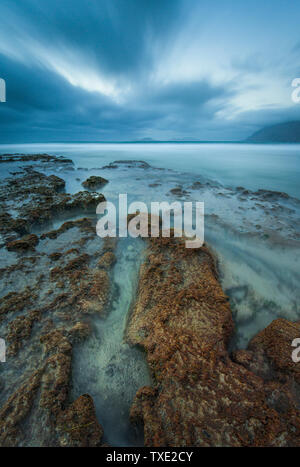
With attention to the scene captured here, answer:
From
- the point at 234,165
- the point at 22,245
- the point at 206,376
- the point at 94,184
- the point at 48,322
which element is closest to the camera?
the point at 206,376

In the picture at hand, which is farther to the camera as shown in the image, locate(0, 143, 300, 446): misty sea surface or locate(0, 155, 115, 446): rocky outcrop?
locate(0, 143, 300, 446): misty sea surface

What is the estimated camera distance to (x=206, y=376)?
2127 mm

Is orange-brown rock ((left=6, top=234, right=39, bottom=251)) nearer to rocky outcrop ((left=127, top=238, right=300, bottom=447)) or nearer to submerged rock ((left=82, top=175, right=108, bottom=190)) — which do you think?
rocky outcrop ((left=127, top=238, right=300, bottom=447))

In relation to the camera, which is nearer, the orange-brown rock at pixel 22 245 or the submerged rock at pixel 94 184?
the orange-brown rock at pixel 22 245

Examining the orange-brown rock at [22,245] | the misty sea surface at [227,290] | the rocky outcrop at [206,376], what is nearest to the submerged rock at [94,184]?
the misty sea surface at [227,290]

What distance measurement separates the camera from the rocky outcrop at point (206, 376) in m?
1.75

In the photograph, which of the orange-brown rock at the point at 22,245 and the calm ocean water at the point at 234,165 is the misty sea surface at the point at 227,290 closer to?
the orange-brown rock at the point at 22,245

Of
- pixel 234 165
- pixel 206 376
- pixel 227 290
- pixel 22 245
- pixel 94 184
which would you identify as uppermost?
pixel 234 165

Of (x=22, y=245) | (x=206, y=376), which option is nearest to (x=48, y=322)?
(x=206, y=376)

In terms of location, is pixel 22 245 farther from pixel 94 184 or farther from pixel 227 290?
pixel 94 184

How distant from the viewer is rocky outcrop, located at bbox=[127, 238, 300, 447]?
68.7 inches

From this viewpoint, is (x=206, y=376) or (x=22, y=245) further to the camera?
(x=22, y=245)

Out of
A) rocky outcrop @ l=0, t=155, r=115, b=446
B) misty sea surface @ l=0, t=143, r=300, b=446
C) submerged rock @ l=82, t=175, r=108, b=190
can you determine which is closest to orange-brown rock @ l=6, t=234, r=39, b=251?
rocky outcrop @ l=0, t=155, r=115, b=446

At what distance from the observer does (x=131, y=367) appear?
2.55 metres
